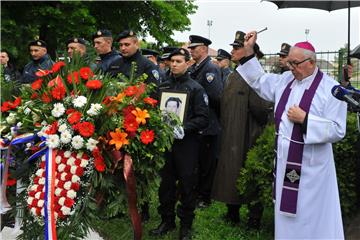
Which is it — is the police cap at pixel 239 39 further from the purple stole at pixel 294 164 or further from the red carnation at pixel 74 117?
the red carnation at pixel 74 117

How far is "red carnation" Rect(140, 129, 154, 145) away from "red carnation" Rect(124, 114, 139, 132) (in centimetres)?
8

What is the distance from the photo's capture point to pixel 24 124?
11.6 ft

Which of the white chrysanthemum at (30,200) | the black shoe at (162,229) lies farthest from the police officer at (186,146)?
the white chrysanthemum at (30,200)

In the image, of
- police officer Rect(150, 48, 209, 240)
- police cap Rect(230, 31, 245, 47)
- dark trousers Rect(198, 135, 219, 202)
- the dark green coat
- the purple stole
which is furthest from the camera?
dark trousers Rect(198, 135, 219, 202)

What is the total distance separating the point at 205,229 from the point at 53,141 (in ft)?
8.79

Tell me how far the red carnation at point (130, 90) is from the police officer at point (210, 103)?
7.83ft

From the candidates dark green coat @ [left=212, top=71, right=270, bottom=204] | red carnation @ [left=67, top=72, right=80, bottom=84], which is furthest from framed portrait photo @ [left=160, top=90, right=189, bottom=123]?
red carnation @ [left=67, top=72, right=80, bottom=84]

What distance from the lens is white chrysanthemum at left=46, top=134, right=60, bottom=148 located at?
3307mm

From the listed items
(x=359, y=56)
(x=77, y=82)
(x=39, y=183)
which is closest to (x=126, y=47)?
(x=77, y=82)

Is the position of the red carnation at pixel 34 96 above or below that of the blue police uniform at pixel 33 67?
below

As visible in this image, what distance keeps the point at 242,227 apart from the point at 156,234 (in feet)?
3.48

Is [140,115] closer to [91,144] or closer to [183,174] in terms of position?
[91,144]

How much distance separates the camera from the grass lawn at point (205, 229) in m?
5.23

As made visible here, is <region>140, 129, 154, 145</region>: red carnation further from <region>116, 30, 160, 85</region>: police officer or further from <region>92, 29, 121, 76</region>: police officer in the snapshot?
<region>92, 29, 121, 76</region>: police officer
